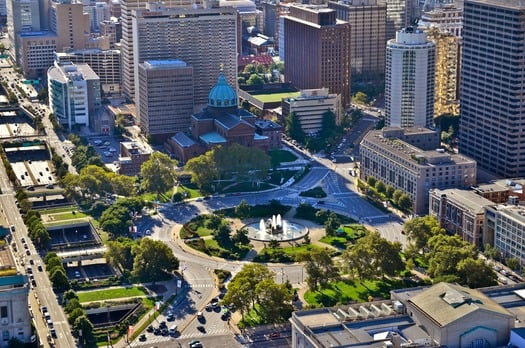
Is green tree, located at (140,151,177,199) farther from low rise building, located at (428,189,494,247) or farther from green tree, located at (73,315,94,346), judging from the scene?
green tree, located at (73,315,94,346)

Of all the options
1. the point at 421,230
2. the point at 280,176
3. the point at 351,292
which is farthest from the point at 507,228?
the point at 280,176

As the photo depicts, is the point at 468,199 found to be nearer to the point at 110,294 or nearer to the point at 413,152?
the point at 413,152

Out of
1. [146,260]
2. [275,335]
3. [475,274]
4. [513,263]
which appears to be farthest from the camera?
[513,263]

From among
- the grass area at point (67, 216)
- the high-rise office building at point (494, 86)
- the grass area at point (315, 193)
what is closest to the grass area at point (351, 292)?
the grass area at point (315, 193)

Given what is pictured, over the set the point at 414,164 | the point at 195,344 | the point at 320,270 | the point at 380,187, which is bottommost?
the point at 195,344

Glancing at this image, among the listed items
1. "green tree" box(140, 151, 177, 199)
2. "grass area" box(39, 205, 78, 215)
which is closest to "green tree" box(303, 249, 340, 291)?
"green tree" box(140, 151, 177, 199)

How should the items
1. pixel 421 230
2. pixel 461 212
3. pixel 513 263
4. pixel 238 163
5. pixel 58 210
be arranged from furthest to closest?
pixel 238 163, pixel 58 210, pixel 461 212, pixel 421 230, pixel 513 263
